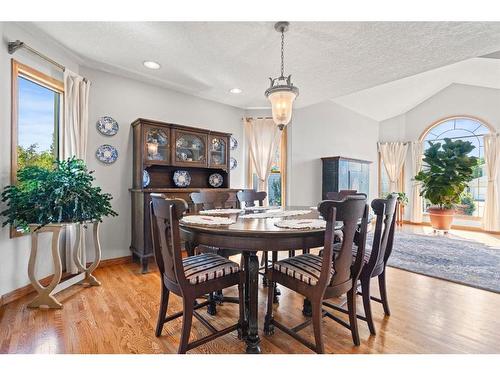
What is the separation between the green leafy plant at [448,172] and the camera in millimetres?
4984

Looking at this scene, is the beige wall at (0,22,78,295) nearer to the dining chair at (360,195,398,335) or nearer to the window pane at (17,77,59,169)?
the window pane at (17,77,59,169)

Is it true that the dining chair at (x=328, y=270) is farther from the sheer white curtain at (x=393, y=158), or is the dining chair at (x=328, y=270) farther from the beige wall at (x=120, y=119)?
the sheer white curtain at (x=393, y=158)

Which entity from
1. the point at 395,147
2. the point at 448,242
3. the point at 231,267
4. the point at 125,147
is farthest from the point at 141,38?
the point at 395,147

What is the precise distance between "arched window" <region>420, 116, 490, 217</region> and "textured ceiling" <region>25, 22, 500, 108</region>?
4055 mm

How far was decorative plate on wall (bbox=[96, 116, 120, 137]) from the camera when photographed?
308 centimetres

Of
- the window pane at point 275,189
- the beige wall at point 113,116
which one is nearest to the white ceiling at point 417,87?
the window pane at point 275,189

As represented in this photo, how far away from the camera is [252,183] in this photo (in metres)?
4.63

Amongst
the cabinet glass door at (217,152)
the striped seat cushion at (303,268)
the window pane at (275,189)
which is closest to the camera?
the striped seat cushion at (303,268)

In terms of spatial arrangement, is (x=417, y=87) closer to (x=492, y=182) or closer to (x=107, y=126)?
(x=492, y=182)

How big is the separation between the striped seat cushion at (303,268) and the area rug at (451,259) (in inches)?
83.6

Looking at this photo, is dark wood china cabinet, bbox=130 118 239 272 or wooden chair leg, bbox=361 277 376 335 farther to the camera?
dark wood china cabinet, bbox=130 118 239 272

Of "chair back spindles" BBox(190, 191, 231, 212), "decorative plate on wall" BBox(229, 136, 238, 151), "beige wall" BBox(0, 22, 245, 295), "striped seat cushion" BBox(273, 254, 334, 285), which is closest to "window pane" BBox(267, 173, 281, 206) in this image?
"beige wall" BBox(0, 22, 245, 295)

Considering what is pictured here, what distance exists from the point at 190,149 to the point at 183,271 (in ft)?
8.19
